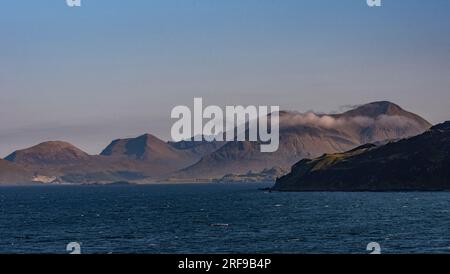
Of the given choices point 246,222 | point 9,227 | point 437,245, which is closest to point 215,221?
point 246,222

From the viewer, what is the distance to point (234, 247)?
11438 centimetres

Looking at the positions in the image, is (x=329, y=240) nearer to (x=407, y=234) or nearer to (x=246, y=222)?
(x=407, y=234)

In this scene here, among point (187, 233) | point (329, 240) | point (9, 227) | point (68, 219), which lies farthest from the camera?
point (68, 219)

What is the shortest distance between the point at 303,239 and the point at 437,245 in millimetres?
24515
